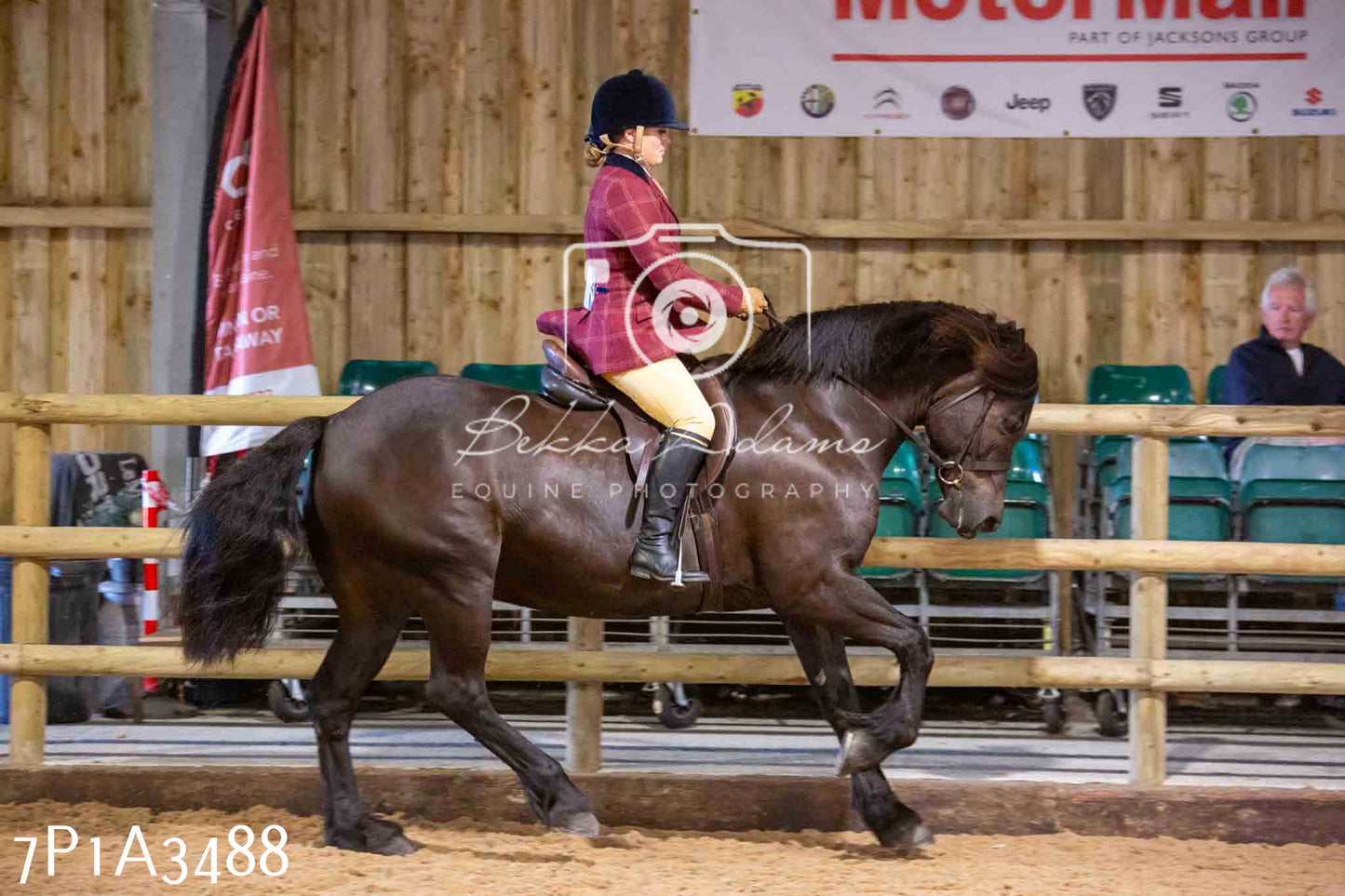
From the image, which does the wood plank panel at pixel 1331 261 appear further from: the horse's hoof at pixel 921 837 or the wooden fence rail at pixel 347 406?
the horse's hoof at pixel 921 837

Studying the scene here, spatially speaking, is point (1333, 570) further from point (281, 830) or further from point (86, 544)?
point (86, 544)

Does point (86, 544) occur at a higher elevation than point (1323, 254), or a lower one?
lower

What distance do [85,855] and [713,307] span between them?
2.49m

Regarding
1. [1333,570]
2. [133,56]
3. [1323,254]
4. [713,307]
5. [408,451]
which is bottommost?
[1333,570]

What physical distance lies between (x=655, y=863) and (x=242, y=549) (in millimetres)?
1559

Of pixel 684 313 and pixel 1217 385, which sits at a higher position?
pixel 684 313

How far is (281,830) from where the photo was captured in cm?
441

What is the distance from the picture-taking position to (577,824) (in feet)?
13.4

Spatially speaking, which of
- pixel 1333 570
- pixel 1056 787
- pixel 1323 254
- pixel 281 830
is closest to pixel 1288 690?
pixel 1333 570

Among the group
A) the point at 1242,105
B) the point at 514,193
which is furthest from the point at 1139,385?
the point at 514,193

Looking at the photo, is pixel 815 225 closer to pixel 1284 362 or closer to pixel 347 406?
pixel 1284 362

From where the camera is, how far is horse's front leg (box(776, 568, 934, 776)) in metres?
4.01

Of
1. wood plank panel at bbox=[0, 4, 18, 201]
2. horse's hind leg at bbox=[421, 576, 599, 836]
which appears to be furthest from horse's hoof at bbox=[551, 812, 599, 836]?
wood plank panel at bbox=[0, 4, 18, 201]

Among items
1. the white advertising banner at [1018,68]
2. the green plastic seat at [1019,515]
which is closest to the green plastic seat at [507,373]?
the white advertising banner at [1018,68]
